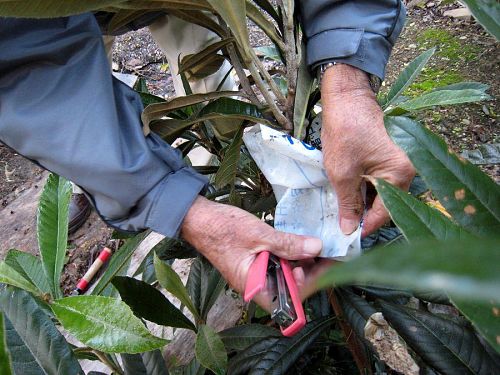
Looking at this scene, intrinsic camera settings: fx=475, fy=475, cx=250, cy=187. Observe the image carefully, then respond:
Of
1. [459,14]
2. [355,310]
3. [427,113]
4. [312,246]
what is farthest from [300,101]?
[459,14]

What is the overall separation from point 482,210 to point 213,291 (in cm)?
69

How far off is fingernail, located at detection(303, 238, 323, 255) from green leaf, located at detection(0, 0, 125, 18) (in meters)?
0.47

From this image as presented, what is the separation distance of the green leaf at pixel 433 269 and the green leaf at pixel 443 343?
0.48m

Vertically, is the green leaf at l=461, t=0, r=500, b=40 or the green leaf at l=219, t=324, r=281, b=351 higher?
the green leaf at l=461, t=0, r=500, b=40

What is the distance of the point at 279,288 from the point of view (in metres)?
0.75

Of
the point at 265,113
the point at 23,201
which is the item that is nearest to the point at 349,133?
the point at 265,113

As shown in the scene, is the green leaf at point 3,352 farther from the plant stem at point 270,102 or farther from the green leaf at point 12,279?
the plant stem at point 270,102

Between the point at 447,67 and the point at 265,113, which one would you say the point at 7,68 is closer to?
the point at 265,113

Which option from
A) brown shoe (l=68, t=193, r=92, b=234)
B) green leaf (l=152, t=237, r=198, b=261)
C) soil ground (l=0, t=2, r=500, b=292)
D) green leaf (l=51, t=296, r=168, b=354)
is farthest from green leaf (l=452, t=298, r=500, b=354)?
brown shoe (l=68, t=193, r=92, b=234)

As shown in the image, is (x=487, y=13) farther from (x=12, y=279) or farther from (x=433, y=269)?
(x=12, y=279)

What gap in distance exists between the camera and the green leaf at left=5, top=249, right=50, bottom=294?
905 mm

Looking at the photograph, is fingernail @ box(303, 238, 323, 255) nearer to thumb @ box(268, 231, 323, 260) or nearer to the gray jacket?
thumb @ box(268, 231, 323, 260)

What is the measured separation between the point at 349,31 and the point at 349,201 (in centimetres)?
31

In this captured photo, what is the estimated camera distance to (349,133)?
2.61ft
